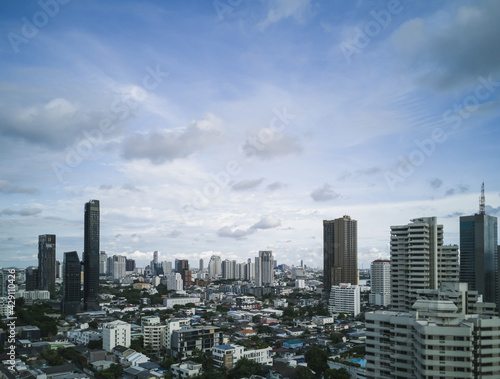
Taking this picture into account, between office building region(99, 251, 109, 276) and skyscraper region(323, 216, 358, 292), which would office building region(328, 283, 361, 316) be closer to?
skyscraper region(323, 216, 358, 292)

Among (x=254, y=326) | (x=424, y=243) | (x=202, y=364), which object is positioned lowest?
(x=254, y=326)

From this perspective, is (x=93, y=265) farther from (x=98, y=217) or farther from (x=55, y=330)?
(x=55, y=330)

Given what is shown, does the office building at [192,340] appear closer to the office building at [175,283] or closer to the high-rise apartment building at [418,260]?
the high-rise apartment building at [418,260]

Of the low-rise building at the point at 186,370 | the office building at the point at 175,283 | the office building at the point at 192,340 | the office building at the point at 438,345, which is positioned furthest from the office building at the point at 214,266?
the office building at the point at 438,345

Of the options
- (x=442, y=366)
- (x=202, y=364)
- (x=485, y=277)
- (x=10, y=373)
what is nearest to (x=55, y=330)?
(x=10, y=373)

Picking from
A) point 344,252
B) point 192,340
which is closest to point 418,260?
point 192,340

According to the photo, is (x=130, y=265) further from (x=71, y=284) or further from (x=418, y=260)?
(x=418, y=260)
